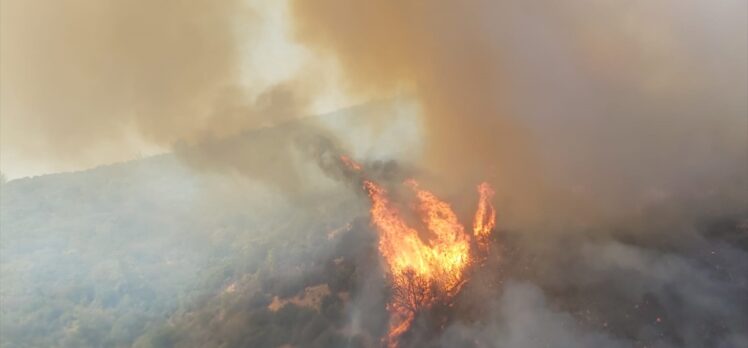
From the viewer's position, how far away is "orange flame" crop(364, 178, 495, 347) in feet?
132

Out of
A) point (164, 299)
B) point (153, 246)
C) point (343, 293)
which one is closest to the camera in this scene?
point (343, 293)

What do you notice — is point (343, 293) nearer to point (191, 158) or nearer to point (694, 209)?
point (694, 209)

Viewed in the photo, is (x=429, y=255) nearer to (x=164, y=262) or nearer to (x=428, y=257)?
(x=428, y=257)

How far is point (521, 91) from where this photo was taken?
47.0m

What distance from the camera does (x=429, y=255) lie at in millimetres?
41406

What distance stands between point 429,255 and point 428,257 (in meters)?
0.16

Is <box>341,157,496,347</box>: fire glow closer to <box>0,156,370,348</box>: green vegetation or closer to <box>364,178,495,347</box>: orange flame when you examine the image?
<box>364,178,495,347</box>: orange flame

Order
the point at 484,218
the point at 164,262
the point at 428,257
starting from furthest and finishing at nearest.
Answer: the point at 164,262
the point at 484,218
the point at 428,257

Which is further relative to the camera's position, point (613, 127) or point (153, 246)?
point (153, 246)

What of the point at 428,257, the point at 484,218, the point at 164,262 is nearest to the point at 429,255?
the point at 428,257

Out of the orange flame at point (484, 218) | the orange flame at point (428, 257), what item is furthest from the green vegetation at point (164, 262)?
the orange flame at point (484, 218)

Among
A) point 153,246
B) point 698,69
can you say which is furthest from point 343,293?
point 153,246

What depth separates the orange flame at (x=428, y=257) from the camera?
1581 inches

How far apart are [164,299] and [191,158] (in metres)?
18.0
